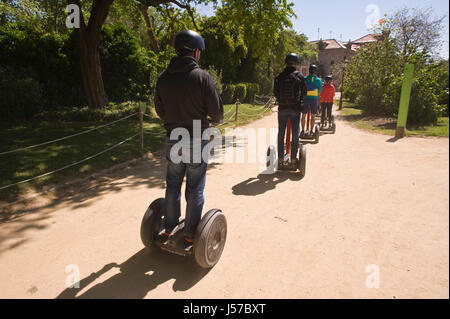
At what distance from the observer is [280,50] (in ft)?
105

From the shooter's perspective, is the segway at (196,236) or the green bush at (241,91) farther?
the green bush at (241,91)

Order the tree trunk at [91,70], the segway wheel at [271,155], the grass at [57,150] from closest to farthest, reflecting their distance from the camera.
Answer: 1. the grass at [57,150]
2. the segway wheel at [271,155]
3. the tree trunk at [91,70]

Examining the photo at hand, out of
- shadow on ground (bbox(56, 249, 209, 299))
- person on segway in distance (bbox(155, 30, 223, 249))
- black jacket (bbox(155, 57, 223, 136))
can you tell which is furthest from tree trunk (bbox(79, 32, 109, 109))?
shadow on ground (bbox(56, 249, 209, 299))

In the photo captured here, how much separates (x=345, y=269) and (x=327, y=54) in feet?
263

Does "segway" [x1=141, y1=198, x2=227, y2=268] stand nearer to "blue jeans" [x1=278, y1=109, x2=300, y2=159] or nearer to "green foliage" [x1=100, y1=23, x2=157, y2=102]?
"blue jeans" [x1=278, y1=109, x2=300, y2=159]

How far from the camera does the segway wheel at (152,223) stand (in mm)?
3312

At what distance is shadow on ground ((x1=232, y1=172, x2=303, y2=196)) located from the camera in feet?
18.0

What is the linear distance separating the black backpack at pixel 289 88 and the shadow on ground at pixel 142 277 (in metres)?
3.75

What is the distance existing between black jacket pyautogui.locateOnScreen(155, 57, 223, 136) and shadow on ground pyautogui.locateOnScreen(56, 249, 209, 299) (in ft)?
4.80

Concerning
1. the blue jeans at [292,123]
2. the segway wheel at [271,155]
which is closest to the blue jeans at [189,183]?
the blue jeans at [292,123]

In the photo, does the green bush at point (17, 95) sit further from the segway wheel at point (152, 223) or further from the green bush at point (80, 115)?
the segway wheel at point (152, 223)

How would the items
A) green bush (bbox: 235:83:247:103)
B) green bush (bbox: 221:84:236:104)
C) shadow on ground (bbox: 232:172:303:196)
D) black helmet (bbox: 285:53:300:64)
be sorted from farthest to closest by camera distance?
green bush (bbox: 235:83:247:103) < green bush (bbox: 221:84:236:104) < black helmet (bbox: 285:53:300:64) < shadow on ground (bbox: 232:172:303:196)
